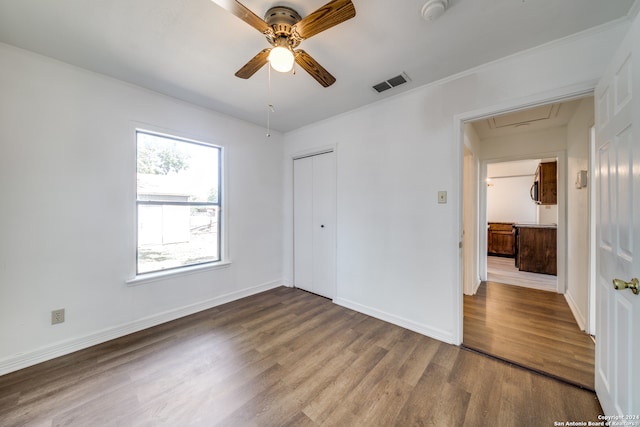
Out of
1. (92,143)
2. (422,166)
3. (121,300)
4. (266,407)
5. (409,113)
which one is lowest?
(266,407)

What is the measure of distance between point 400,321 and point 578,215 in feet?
8.54

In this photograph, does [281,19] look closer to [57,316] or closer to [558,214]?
[57,316]

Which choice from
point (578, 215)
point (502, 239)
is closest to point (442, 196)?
point (578, 215)

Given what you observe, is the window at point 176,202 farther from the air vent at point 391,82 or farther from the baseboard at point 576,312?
the baseboard at point 576,312

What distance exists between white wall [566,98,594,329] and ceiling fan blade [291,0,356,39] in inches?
112

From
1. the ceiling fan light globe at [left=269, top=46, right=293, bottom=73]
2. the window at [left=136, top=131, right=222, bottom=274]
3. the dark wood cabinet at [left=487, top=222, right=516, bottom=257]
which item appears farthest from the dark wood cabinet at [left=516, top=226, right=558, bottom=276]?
the window at [left=136, top=131, right=222, bottom=274]

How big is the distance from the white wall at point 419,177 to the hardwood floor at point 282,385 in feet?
1.47

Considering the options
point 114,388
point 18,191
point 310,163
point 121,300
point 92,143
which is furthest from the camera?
point 310,163

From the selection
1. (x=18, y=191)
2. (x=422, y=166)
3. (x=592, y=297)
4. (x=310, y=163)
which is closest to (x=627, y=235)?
(x=422, y=166)

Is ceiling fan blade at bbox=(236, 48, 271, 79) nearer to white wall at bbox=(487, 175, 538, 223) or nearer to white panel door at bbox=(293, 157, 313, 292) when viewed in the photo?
white panel door at bbox=(293, 157, 313, 292)

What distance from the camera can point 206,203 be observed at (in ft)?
10.1

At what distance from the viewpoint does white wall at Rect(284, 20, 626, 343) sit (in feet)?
5.87

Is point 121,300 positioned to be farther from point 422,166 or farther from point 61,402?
point 422,166

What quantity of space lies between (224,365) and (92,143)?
242 centimetres
